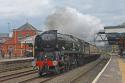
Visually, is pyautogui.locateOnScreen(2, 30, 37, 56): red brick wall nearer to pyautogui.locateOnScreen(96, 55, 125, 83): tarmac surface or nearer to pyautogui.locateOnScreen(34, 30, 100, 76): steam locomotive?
pyautogui.locateOnScreen(96, 55, 125, 83): tarmac surface

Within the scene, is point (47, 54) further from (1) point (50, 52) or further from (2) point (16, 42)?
(2) point (16, 42)

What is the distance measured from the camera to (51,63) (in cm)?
2736

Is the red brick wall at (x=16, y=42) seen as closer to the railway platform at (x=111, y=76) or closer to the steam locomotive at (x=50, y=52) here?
the railway platform at (x=111, y=76)

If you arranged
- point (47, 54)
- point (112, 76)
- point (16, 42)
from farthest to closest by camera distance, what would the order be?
point (16, 42)
point (47, 54)
point (112, 76)

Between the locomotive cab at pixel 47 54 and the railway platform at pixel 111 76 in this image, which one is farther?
the locomotive cab at pixel 47 54

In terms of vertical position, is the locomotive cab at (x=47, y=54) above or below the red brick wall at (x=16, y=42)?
below

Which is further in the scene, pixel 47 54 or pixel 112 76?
pixel 47 54

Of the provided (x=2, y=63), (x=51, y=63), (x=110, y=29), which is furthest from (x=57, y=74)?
(x=110, y=29)

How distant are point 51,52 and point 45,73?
8.58 ft

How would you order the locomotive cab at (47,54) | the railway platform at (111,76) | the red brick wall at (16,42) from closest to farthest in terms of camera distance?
the railway platform at (111,76), the locomotive cab at (47,54), the red brick wall at (16,42)

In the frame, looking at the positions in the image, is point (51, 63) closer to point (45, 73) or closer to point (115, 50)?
point (45, 73)

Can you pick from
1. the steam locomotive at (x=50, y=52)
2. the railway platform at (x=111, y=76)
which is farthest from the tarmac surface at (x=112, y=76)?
the steam locomotive at (x=50, y=52)

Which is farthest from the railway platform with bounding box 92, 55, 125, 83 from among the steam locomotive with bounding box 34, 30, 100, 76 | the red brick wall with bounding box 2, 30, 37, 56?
the red brick wall with bounding box 2, 30, 37, 56

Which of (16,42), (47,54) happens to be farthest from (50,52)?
(16,42)
